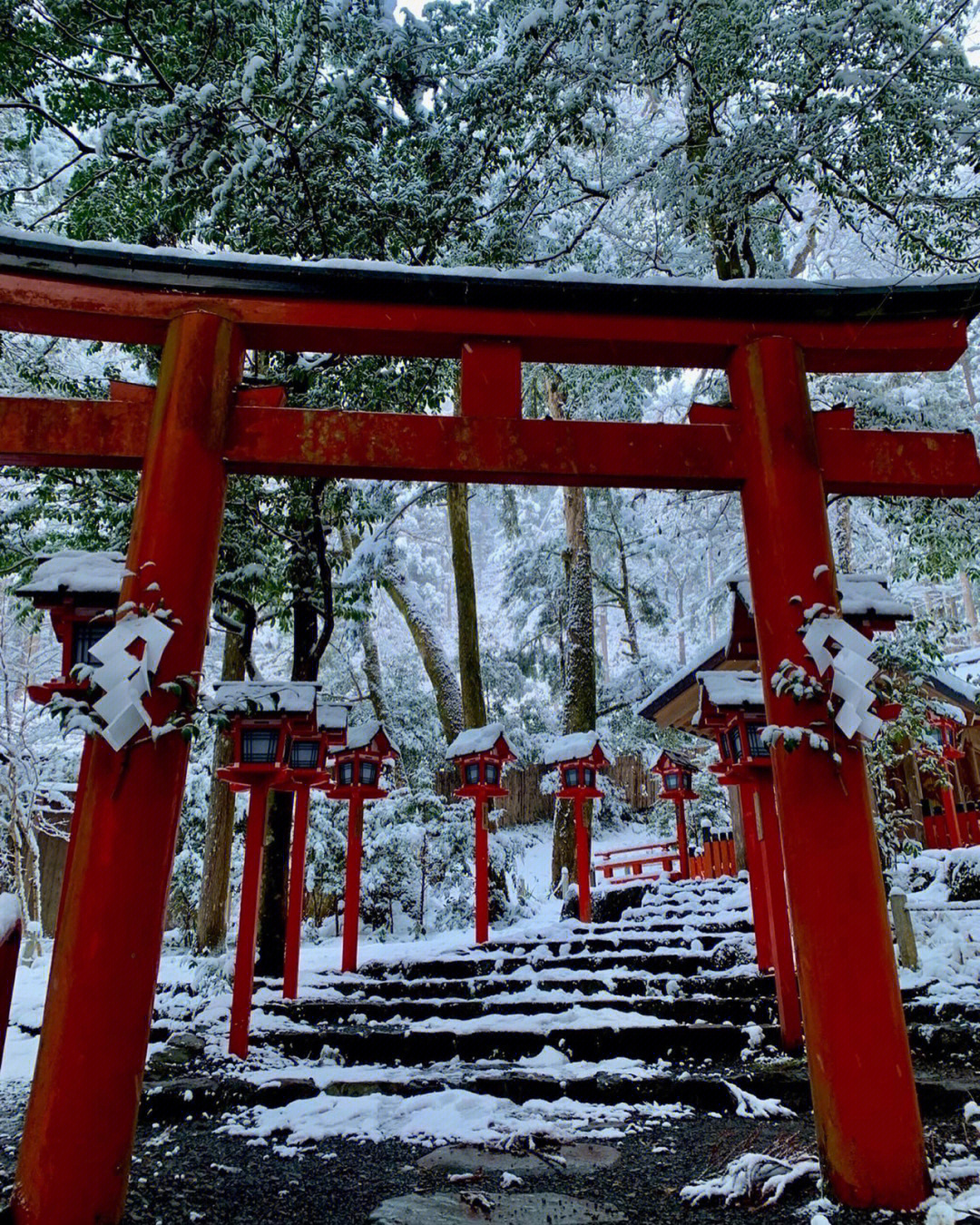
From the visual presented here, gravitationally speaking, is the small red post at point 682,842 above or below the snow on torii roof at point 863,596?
below

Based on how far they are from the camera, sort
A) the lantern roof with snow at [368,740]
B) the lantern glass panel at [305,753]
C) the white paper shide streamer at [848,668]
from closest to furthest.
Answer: the white paper shide streamer at [848,668] → the lantern glass panel at [305,753] → the lantern roof with snow at [368,740]

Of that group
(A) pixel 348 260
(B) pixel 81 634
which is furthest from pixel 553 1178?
(A) pixel 348 260

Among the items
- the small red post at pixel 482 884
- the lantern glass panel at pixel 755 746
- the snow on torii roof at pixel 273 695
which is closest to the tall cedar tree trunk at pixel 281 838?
the small red post at pixel 482 884

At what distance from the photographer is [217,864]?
9.91 m

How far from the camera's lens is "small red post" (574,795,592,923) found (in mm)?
9812

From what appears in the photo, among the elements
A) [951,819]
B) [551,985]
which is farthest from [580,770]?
[951,819]

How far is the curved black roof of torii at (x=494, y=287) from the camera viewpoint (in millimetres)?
3887

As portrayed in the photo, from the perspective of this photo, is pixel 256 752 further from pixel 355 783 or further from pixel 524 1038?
pixel 524 1038

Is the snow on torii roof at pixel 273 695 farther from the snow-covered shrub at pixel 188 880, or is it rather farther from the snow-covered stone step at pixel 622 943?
the snow-covered shrub at pixel 188 880

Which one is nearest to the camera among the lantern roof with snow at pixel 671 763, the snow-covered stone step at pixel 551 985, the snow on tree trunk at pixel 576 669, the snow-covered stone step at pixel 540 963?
the snow-covered stone step at pixel 551 985

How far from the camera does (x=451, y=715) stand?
13.2 metres

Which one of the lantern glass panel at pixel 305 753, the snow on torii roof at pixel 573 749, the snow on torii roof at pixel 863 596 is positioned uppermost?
the snow on torii roof at pixel 573 749

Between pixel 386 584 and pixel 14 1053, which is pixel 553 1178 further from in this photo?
pixel 386 584

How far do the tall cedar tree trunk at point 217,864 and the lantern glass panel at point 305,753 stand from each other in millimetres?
2757
